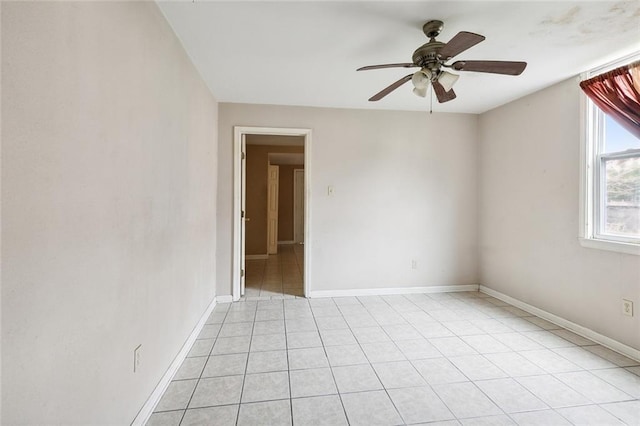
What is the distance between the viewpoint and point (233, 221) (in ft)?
11.0

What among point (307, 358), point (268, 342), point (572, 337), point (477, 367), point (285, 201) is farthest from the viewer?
point (285, 201)

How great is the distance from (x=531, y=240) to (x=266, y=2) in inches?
132

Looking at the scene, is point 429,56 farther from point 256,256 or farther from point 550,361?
point 256,256

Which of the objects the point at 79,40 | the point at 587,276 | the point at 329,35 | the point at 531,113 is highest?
the point at 329,35

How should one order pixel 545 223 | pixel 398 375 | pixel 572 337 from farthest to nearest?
pixel 545 223
pixel 572 337
pixel 398 375

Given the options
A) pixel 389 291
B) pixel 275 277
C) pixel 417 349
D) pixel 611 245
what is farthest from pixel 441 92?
pixel 275 277

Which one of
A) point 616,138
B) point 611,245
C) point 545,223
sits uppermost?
point 616,138

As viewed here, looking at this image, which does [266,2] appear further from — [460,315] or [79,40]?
[460,315]

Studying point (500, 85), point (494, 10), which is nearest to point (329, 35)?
point (494, 10)

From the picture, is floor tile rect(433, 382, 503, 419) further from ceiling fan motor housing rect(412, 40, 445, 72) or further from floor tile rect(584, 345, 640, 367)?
ceiling fan motor housing rect(412, 40, 445, 72)

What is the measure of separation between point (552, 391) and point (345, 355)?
4.34ft

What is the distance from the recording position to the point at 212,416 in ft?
5.02

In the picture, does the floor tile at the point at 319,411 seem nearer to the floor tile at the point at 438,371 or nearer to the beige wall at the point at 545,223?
the floor tile at the point at 438,371

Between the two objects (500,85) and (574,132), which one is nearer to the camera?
(574,132)
